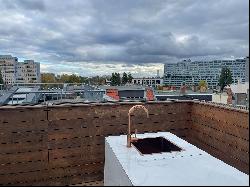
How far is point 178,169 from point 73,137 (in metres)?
2.00

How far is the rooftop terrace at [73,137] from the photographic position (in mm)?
3318

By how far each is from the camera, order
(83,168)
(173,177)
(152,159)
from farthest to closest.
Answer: (83,168), (152,159), (173,177)

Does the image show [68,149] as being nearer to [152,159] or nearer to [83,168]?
[83,168]

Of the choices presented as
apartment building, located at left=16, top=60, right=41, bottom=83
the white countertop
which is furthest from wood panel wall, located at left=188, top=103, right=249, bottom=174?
apartment building, located at left=16, top=60, right=41, bottom=83

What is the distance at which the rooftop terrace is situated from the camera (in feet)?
10.9

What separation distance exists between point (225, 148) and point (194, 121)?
2.65 ft

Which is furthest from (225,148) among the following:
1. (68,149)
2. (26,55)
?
(26,55)

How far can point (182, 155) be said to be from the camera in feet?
7.69

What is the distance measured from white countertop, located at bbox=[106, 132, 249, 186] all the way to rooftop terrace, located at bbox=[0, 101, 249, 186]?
1.05m

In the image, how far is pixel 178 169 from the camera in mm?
1962

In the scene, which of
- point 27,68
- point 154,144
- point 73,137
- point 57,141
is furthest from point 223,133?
point 27,68

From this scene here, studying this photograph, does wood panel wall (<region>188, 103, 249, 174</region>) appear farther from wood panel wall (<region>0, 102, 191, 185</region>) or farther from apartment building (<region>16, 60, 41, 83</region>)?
apartment building (<region>16, 60, 41, 83</region>)

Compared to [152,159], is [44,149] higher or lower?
lower

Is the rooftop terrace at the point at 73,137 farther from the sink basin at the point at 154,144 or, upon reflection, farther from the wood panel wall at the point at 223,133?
the sink basin at the point at 154,144
